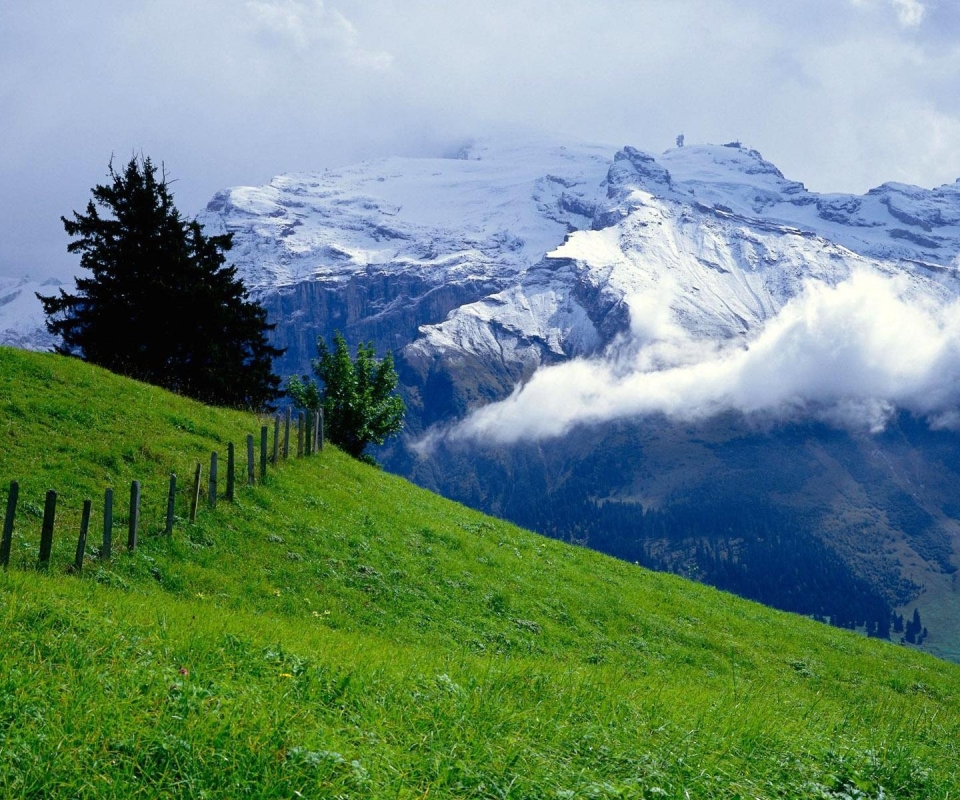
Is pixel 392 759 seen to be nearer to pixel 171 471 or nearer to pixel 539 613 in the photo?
pixel 539 613

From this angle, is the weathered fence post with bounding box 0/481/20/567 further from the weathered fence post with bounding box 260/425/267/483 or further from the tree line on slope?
the tree line on slope

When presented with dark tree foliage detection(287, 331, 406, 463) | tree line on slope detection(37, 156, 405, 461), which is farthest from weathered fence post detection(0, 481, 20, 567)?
dark tree foliage detection(287, 331, 406, 463)

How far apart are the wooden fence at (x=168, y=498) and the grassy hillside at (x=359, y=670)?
53 centimetres

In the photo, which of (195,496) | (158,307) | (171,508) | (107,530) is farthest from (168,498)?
(158,307)

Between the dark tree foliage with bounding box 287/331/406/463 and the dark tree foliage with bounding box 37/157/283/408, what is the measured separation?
26.6 ft

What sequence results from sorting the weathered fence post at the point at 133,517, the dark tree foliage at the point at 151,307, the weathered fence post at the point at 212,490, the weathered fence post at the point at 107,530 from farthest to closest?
the dark tree foliage at the point at 151,307 → the weathered fence post at the point at 212,490 → the weathered fence post at the point at 133,517 → the weathered fence post at the point at 107,530

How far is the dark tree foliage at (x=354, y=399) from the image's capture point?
62406 mm

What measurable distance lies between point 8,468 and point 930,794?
27.2 m

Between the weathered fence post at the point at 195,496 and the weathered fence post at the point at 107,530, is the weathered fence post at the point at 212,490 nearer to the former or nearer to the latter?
the weathered fence post at the point at 195,496

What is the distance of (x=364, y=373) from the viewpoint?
218 ft

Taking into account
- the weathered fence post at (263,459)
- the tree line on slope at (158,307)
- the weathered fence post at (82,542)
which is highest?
the tree line on slope at (158,307)

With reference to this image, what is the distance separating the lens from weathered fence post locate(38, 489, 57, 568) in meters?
20.2

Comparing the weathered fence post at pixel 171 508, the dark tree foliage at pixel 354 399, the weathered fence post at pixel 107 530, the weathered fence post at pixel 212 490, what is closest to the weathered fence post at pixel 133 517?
the weathered fence post at pixel 107 530

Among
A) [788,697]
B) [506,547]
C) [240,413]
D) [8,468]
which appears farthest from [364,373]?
[788,697]
